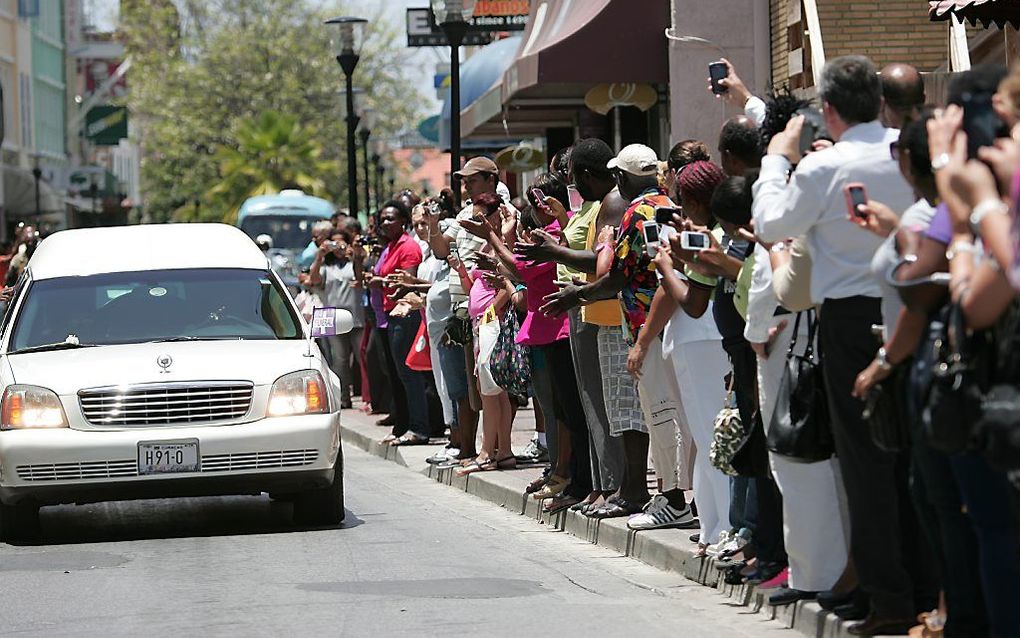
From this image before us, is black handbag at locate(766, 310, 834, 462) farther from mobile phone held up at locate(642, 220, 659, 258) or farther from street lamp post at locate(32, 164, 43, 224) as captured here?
street lamp post at locate(32, 164, 43, 224)

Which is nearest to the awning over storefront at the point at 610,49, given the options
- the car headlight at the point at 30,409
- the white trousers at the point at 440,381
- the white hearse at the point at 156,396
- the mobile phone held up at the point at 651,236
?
the white trousers at the point at 440,381

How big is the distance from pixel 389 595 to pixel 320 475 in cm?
249

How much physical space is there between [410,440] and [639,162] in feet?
24.8

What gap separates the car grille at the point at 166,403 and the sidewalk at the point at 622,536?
2.16 meters

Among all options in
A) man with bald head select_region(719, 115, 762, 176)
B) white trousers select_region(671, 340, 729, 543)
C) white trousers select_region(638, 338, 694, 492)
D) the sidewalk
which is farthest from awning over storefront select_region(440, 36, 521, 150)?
man with bald head select_region(719, 115, 762, 176)

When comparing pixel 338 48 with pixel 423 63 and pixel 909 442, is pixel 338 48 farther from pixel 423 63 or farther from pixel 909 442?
pixel 423 63

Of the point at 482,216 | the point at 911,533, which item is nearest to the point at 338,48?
the point at 482,216

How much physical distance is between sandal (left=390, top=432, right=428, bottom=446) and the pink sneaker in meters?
9.05

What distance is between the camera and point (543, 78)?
20750 mm

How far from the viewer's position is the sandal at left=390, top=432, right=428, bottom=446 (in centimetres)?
1780

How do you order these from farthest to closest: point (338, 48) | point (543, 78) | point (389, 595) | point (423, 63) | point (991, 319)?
point (423, 63) → point (338, 48) → point (543, 78) → point (389, 595) → point (991, 319)

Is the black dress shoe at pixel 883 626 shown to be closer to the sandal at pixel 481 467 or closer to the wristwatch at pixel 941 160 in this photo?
the wristwatch at pixel 941 160

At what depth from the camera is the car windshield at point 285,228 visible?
160 feet

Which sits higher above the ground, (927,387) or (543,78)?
(543,78)
